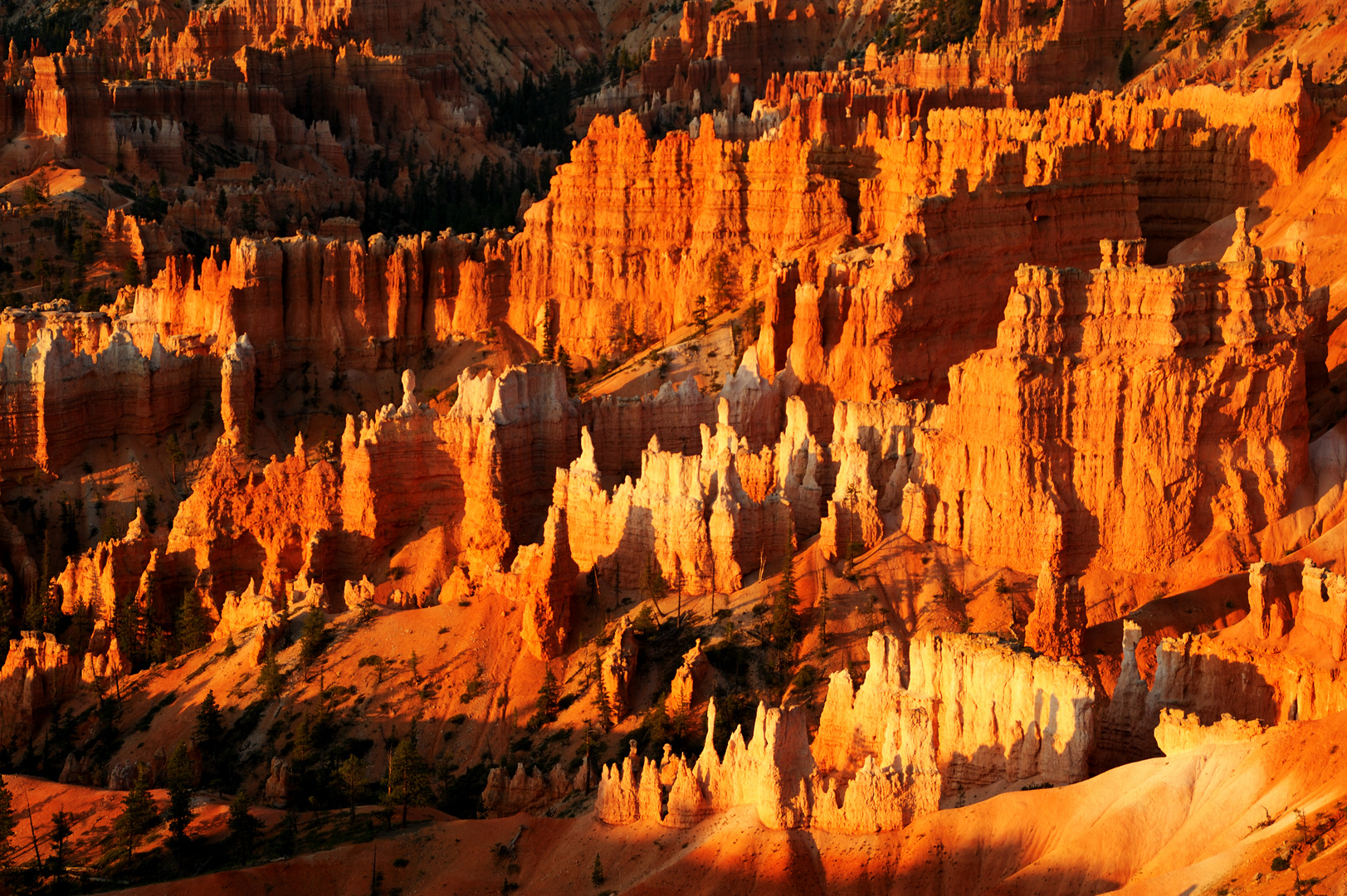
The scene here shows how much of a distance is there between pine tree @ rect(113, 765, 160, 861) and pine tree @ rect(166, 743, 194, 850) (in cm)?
46

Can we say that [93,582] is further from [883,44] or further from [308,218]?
[883,44]

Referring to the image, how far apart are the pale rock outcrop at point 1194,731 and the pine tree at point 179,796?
2173cm

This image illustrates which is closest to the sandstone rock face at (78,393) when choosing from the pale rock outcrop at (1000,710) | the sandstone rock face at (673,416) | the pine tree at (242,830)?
the sandstone rock face at (673,416)

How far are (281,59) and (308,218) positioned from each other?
29.1m

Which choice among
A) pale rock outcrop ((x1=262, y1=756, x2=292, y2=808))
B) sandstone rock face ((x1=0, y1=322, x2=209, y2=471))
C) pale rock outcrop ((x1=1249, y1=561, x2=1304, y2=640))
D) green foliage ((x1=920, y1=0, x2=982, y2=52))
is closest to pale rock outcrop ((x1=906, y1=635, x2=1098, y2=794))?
pale rock outcrop ((x1=1249, y1=561, x2=1304, y2=640))

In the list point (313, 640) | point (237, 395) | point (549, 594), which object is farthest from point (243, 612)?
point (237, 395)

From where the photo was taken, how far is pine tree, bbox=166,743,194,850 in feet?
175

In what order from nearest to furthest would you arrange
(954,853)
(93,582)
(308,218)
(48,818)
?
(954,853) → (48,818) → (93,582) → (308,218)

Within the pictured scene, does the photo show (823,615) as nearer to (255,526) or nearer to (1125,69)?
(255,526)

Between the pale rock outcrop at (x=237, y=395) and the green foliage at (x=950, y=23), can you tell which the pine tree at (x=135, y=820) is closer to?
the pale rock outcrop at (x=237, y=395)

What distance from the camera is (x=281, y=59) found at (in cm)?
15100

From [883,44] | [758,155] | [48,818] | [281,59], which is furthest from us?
[281,59]

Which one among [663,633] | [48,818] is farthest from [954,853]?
[48,818]

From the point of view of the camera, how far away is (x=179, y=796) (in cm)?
5484
